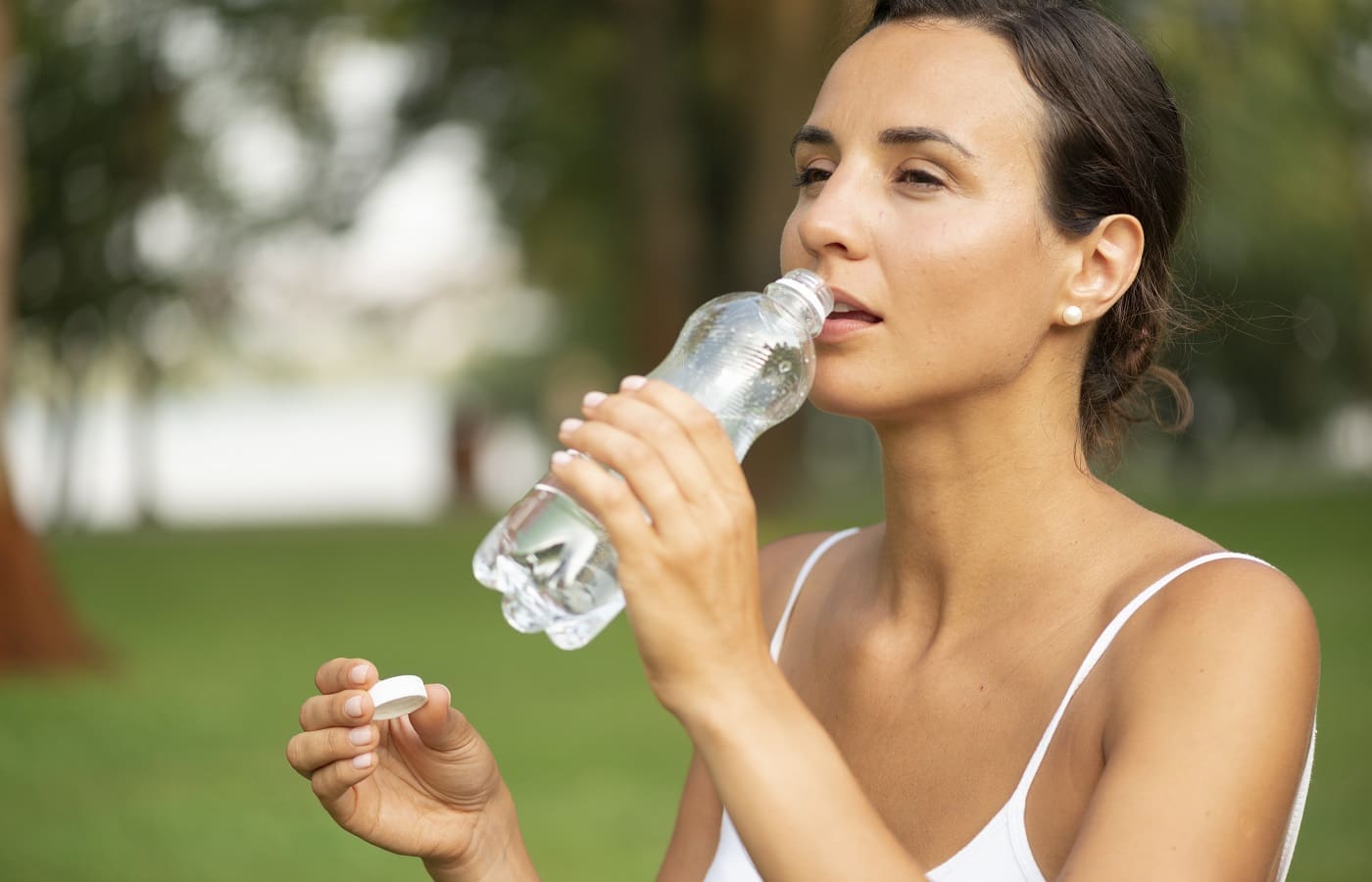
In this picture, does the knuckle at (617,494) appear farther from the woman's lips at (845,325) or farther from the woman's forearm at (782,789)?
the woman's lips at (845,325)

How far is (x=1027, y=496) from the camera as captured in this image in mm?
2574

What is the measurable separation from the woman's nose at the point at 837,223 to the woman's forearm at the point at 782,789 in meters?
0.74

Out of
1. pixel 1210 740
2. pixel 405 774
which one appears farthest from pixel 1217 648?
pixel 405 774

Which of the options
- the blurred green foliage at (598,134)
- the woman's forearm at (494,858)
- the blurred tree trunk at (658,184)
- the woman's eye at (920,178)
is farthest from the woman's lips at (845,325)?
the blurred tree trunk at (658,184)

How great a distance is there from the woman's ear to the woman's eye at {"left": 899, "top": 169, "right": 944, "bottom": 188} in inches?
11.7

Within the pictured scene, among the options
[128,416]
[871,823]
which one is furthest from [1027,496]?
[128,416]

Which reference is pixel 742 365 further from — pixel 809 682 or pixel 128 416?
pixel 128 416

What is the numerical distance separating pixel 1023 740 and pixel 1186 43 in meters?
13.9

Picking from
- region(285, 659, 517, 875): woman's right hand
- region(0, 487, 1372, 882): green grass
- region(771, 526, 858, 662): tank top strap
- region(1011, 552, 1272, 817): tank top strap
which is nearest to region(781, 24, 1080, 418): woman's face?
region(1011, 552, 1272, 817): tank top strap

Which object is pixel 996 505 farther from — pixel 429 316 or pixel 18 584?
pixel 429 316

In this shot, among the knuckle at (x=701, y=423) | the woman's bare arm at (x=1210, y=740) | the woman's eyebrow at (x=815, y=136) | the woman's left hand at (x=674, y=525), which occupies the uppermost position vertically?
the woman's eyebrow at (x=815, y=136)

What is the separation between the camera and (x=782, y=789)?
1.79 m

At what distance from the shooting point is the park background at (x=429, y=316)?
7.61 meters

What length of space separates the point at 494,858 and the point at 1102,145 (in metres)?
1.44
